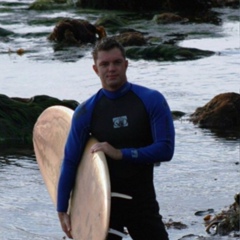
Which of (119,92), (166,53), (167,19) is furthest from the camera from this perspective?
(167,19)

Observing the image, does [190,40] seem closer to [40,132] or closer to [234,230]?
[234,230]

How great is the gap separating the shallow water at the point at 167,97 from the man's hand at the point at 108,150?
3.38 m

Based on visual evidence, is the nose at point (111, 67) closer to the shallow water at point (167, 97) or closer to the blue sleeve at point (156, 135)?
the blue sleeve at point (156, 135)

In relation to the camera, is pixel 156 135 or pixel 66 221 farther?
pixel 66 221

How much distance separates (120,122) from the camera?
21.8ft

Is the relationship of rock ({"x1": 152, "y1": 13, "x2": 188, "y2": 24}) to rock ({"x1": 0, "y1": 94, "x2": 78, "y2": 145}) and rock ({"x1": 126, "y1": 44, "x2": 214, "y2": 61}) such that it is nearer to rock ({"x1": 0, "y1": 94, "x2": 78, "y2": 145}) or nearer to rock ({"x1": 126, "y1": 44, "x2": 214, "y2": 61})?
rock ({"x1": 126, "y1": 44, "x2": 214, "y2": 61})

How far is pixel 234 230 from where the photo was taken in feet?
31.7

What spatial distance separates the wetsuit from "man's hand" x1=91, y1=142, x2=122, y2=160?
4 centimetres

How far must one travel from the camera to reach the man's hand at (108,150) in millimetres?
6617

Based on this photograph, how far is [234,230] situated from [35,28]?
23.6 m

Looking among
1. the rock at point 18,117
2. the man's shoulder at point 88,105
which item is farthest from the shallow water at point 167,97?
the man's shoulder at point 88,105

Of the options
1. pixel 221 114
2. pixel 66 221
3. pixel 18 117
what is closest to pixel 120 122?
pixel 66 221

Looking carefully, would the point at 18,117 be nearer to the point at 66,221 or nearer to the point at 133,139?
the point at 66,221

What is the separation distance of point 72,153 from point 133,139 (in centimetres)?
45
